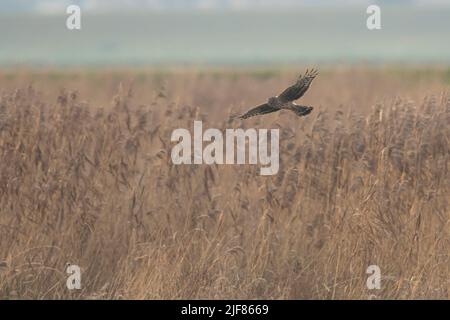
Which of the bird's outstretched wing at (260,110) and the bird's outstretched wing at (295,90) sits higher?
the bird's outstretched wing at (295,90)

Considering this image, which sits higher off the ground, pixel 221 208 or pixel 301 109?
pixel 301 109

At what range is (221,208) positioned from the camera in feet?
24.3

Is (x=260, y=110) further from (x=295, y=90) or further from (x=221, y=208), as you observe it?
A: (x=221, y=208)

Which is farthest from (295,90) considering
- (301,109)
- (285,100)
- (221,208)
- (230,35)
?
(230,35)

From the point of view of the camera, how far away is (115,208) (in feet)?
Result: 23.8

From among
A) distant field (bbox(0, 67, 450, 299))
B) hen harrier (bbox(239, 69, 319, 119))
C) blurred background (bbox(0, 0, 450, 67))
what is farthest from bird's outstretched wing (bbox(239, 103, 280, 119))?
blurred background (bbox(0, 0, 450, 67))

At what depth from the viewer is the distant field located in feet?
22.0

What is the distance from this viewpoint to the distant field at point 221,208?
22.0 ft

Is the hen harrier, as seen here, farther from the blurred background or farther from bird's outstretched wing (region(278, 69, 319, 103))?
the blurred background

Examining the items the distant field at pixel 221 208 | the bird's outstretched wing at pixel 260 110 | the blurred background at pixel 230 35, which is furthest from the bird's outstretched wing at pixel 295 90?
the blurred background at pixel 230 35

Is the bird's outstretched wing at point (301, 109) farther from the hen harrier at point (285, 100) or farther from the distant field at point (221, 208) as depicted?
the distant field at point (221, 208)

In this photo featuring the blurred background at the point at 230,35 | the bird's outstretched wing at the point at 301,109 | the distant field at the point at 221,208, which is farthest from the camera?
the blurred background at the point at 230,35
